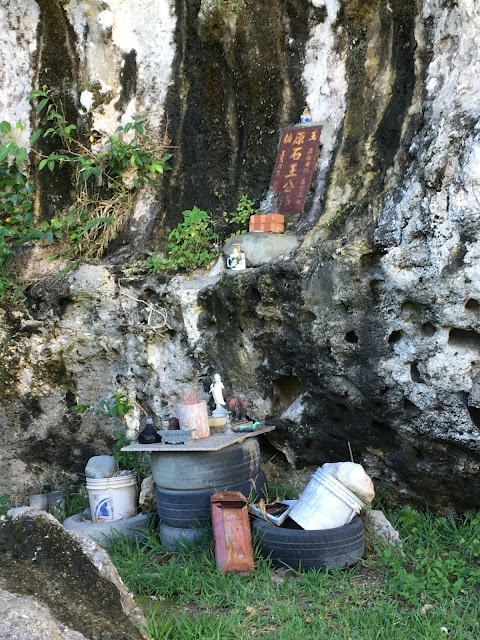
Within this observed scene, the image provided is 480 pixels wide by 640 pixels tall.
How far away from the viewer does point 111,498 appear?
5000 millimetres

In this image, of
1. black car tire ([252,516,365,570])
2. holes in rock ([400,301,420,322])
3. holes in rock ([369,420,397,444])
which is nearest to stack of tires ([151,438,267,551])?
black car tire ([252,516,365,570])

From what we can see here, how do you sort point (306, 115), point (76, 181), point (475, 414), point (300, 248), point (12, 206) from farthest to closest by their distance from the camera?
point (76, 181) → point (12, 206) → point (306, 115) → point (300, 248) → point (475, 414)

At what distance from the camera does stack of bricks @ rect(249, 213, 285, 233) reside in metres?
5.33

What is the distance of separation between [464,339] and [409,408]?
58 cm

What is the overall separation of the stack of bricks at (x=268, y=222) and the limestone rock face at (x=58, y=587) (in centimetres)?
293

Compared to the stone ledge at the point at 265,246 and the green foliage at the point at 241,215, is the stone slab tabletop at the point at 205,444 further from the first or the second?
the green foliage at the point at 241,215

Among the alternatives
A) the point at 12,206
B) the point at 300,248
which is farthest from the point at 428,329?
the point at 12,206

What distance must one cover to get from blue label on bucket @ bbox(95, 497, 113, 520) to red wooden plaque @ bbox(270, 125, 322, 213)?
2685 millimetres

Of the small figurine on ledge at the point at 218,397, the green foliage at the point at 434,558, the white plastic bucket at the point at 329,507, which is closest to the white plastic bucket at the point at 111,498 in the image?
the small figurine on ledge at the point at 218,397

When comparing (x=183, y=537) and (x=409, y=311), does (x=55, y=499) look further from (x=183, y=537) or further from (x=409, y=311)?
(x=409, y=311)

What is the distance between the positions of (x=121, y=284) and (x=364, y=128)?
2367 mm

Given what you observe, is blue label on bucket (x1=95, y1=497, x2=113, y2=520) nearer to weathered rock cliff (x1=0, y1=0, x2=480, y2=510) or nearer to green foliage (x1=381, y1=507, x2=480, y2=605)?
weathered rock cliff (x1=0, y1=0, x2=480, y2=510)

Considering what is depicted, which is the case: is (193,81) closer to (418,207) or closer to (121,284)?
(121,284)

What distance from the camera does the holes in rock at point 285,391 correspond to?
514 cm
